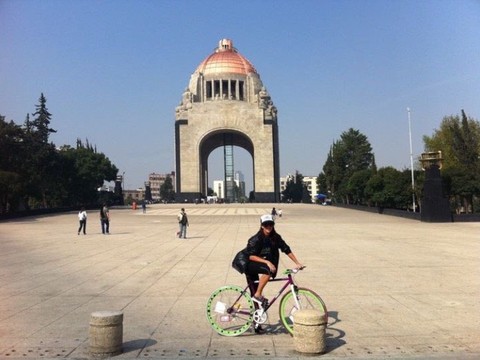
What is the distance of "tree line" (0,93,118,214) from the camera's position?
1619 inches

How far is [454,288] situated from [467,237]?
37.0 feet

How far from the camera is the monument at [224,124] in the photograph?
79188 millimetres

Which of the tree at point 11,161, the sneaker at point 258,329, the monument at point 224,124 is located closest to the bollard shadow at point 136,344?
the sneaker at point 258,329

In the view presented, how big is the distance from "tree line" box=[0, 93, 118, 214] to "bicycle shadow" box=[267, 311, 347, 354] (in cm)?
3559

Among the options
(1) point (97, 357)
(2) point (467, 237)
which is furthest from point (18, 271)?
(2) point (467, 237)

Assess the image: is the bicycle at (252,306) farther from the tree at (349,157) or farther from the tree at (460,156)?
the tree at (349,157)

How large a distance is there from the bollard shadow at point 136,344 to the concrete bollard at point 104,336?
0.20m

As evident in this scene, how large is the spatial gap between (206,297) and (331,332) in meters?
2.79

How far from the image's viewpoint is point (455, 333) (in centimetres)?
599

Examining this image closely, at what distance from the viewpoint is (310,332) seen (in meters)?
5.27

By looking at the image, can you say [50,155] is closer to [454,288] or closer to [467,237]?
[467,237]

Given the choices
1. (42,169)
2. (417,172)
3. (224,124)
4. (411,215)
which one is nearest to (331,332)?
(411,215)

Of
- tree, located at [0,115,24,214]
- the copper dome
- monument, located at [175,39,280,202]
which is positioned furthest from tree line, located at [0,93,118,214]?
the copper dome

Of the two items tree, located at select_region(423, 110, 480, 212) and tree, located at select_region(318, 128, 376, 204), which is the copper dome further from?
tree, located at select_region(423, 110, 480, 212)
